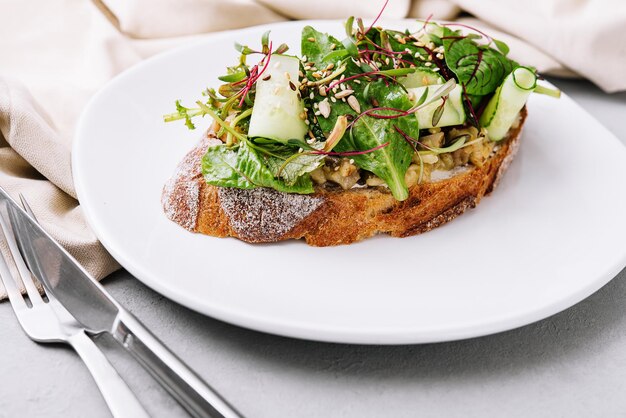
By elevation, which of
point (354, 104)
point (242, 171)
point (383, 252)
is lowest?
point (383, 252)

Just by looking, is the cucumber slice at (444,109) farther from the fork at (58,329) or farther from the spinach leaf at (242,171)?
the fork at (58,329)

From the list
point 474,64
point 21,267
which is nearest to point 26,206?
point 21,267

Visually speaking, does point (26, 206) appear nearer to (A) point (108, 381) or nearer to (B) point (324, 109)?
(A) point (108, 381)

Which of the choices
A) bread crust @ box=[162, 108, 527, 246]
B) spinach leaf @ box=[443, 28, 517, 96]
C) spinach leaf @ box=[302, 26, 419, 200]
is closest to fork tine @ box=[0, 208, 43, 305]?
bread crust @ box=[162, 108, 527, 246]

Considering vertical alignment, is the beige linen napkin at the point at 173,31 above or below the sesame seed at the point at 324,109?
below

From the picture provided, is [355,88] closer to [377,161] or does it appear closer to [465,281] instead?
[377,161]

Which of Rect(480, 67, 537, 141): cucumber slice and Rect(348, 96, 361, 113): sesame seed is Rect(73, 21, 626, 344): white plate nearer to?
Rect(480, 67, 537, 141): cucumber slice

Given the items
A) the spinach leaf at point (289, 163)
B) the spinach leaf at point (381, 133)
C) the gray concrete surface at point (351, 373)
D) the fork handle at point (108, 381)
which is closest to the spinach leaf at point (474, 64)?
the spinach leaf at point (381, 133)
